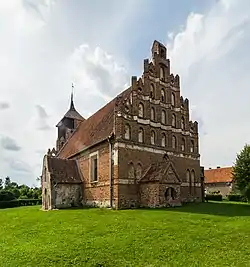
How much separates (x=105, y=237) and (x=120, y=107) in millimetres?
15010

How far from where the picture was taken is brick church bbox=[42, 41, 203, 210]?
27781mm

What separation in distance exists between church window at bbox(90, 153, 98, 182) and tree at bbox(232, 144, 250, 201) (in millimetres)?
13266

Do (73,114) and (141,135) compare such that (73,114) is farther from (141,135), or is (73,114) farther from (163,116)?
(141,135)

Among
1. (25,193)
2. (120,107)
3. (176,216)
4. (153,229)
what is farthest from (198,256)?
(25,193)

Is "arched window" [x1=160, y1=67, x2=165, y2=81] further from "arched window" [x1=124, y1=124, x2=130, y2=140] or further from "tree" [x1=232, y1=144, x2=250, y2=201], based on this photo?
"tree" [x1=232, y1=144, x2=250, y2=201]

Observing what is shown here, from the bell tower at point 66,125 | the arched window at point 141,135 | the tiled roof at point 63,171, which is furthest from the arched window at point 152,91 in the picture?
the bell tower at point 66,125

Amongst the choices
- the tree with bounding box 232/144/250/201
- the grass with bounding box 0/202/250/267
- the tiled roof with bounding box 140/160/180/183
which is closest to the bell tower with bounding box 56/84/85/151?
the tiled roof with bounding box 140/160/180/183

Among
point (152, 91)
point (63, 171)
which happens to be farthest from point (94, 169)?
point (152, 91)

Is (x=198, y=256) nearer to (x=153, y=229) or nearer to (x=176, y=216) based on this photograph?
(x=153, y=229)

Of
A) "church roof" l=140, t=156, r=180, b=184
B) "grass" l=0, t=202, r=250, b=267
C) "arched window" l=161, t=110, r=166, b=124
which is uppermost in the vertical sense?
"arched window" l=161, t=110, r=166, b=124

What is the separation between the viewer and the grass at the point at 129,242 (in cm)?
1252

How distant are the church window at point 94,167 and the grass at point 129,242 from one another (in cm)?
1042

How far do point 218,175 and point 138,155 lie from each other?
1712 inches

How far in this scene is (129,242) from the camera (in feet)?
47.9
